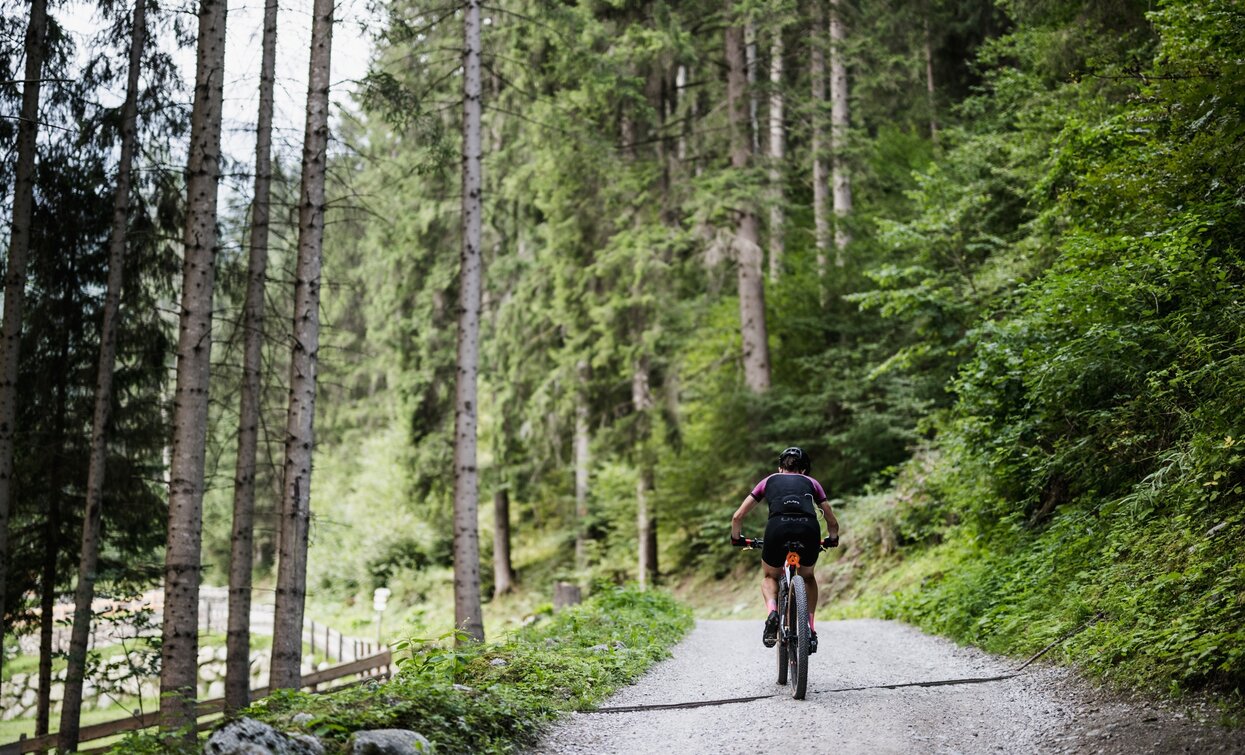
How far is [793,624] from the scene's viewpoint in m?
6.52

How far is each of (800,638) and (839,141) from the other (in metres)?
14.6

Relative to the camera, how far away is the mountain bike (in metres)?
6.35

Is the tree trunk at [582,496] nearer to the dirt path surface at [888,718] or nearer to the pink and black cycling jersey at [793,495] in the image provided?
the dirt path surface at [888,718]

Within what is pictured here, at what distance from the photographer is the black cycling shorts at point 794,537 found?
6.80 metres

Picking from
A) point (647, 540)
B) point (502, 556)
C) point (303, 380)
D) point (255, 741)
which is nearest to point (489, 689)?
point (255, 741)

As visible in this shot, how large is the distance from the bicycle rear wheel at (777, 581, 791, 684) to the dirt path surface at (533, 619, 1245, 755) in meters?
0.19

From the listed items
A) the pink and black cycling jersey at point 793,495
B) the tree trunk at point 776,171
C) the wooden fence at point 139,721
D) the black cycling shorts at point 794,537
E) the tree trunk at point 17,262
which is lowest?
the wooden fence at point 139,721

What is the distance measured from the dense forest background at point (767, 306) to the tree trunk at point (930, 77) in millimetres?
202

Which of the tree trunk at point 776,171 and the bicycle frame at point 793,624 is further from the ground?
the tree trunk at point 776,171

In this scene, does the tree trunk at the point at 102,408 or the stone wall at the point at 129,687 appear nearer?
the tree trunk at the point at 102,408

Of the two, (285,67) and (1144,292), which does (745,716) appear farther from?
(285,67)

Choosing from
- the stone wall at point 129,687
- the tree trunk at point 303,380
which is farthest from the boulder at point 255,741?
the stone wall at point 129,687

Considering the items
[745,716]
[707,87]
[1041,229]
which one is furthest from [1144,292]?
[707,87]

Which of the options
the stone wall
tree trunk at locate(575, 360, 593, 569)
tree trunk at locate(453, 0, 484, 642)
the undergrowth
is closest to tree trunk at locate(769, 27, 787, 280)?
tree trunk at locate(575, 360, 593, 569)
